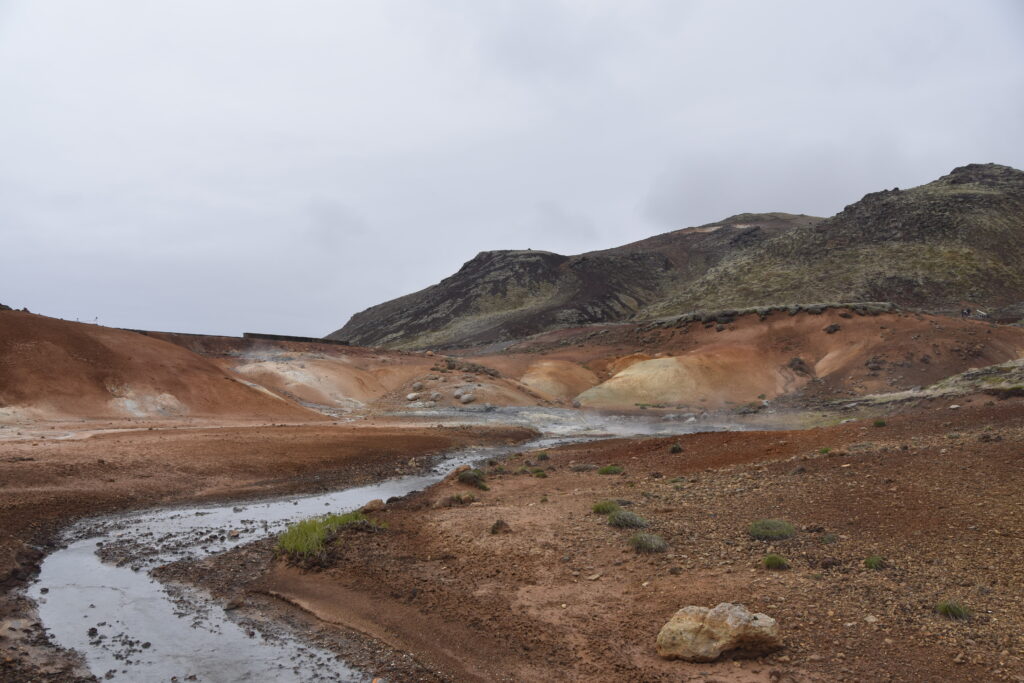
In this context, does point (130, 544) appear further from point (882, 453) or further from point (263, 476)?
point (882, 453)

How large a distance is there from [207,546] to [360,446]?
13378mm

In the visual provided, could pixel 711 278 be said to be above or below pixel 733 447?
above

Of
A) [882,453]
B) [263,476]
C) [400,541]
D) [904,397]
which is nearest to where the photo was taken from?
[400,541]

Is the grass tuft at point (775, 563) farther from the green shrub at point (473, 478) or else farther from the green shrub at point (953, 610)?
the green shrub at point (473, 478)

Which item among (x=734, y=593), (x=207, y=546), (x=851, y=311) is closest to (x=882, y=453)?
(x=734, y=593)

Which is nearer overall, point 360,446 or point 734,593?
point 734,593

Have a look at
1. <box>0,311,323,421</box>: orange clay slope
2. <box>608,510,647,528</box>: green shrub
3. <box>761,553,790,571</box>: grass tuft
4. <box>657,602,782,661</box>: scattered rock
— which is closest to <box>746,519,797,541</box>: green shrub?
<box>761,553,790,571</box>: grass tuft

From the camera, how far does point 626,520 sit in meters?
12.4

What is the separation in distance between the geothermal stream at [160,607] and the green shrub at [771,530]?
7.05 meters

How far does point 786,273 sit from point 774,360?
103 feet

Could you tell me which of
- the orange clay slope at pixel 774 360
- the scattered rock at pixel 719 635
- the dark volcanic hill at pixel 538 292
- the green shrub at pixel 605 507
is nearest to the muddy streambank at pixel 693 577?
the scattered rock at pixel 719 635

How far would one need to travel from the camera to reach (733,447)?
838 inches

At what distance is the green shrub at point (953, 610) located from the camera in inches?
299

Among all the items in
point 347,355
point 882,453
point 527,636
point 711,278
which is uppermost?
point 711,278
